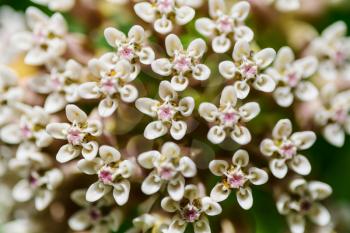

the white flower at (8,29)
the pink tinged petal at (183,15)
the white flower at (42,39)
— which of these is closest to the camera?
the pink tinged petal at (183,15)

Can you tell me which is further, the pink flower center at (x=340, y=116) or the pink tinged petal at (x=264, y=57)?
the pink flower center at (x=340, y=116)

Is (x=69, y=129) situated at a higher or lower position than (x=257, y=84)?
lower

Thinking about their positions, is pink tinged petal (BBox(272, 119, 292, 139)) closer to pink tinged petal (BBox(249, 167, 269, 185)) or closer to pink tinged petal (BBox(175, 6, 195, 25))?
pink tinged petal (BBox(249, 167, 269, 185))

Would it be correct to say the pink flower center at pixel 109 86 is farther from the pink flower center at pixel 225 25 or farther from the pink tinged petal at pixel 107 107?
the pink flower center at pixel 225 25

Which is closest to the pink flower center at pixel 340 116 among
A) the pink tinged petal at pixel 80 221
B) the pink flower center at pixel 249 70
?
the pink flower center at pixel 249 70

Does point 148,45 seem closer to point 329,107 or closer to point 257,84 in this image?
point 257,84

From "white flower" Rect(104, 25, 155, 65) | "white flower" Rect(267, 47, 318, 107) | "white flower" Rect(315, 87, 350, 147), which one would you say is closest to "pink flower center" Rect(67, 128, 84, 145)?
"white flower" Rect(104, 25, 155, 65)

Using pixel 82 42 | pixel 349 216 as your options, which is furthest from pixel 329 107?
pixel 82 42
